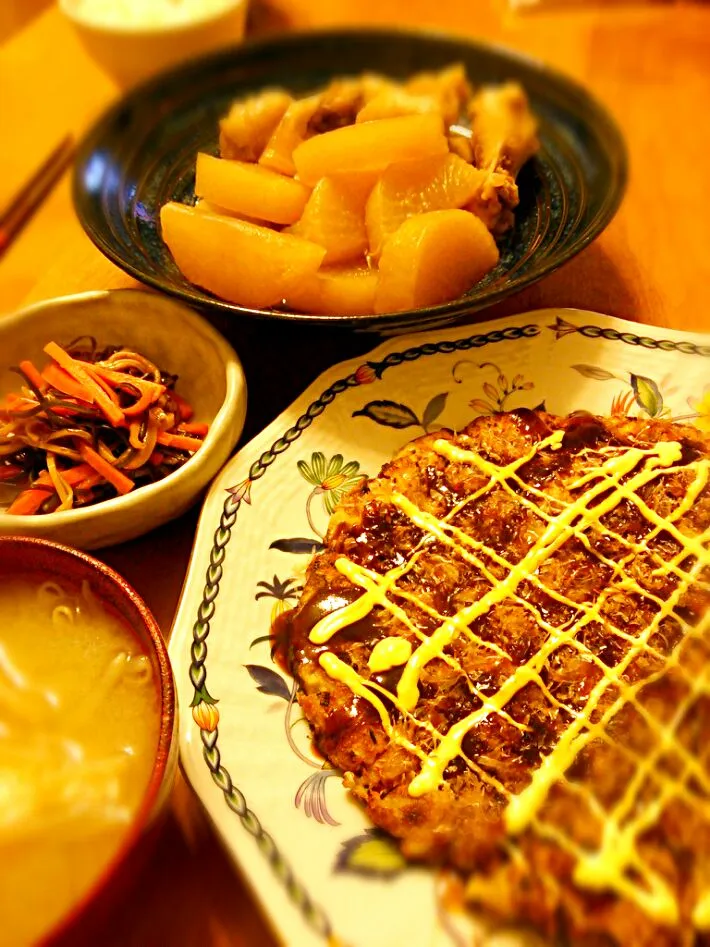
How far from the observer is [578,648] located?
121 centimetres

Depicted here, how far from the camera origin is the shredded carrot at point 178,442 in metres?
1.49

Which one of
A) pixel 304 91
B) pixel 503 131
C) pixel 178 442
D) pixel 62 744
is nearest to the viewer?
pixel 62 744

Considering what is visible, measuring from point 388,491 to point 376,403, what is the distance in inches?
9.0

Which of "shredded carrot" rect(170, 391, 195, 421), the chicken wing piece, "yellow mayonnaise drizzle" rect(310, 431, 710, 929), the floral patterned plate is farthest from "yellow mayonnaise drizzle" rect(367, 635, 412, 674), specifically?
the chicken wing piece

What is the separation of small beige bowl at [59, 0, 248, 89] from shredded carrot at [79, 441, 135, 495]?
1.62 m

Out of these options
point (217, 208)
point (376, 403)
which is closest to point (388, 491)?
point (376, 403)

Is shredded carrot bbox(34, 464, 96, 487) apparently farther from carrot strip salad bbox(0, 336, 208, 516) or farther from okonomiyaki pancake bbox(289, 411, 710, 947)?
okonomiyaki pancake bbox(289, 411, 710, 947)

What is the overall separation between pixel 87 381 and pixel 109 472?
234 millimetres

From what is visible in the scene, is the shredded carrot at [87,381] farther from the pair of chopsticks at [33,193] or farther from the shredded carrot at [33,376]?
the pair of chopsticks at [33,193]

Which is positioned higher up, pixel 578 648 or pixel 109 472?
pixel 109 472

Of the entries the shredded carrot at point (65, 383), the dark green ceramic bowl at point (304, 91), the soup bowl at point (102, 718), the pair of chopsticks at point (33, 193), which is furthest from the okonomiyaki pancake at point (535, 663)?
the pair of chopsticks at point (33, 193)

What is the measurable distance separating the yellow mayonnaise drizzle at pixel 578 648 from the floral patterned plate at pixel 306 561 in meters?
0.11

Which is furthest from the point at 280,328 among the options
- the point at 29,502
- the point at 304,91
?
the point at 304,91

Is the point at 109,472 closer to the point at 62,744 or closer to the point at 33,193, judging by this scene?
the point at 62,744
